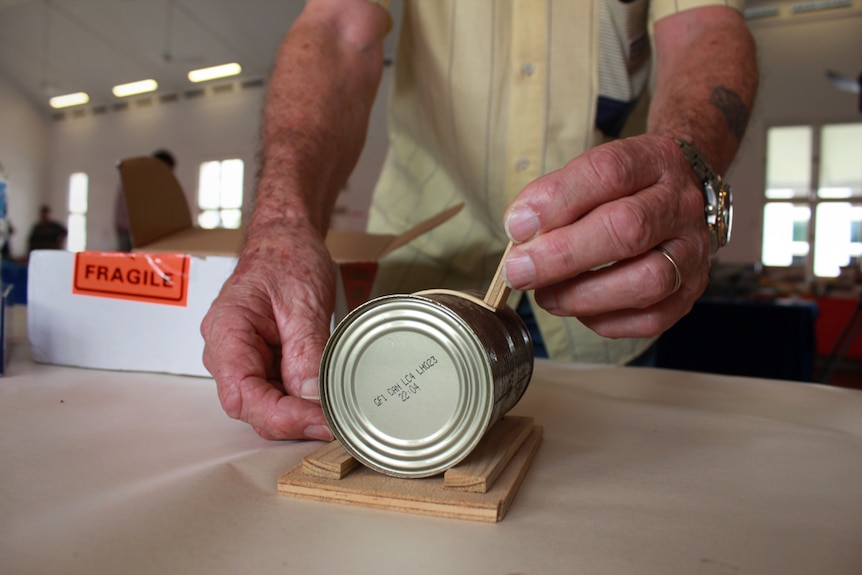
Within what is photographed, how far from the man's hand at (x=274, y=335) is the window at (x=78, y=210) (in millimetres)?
17075

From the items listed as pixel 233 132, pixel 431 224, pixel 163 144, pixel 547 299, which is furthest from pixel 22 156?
pixel 547 299

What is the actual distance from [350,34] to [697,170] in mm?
865

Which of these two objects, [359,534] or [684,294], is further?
[684,294]

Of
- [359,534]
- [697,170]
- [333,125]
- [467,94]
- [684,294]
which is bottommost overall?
[359,534]

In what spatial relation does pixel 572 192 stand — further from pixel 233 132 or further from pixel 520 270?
pixel 233 132

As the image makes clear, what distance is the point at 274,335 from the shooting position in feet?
2.73

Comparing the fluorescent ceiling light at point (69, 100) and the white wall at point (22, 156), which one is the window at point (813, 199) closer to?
the fluorescent ceiling light at point (69, 100)

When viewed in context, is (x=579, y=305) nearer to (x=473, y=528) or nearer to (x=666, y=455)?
(x=666, y=455)

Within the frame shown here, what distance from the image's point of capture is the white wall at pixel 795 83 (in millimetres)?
9484

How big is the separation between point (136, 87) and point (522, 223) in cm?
1547

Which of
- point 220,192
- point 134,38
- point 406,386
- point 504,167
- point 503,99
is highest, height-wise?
point 134,38

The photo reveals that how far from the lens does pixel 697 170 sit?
2.61ft

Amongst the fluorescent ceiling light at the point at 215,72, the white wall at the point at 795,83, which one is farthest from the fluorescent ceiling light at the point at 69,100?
the white wall at the point at 795,83

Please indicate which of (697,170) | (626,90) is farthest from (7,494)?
(626,90)
